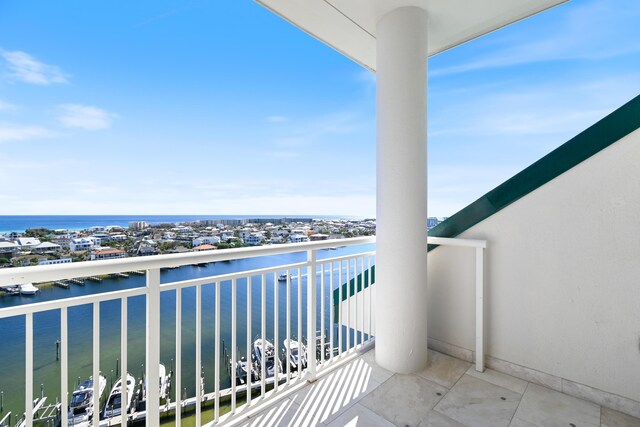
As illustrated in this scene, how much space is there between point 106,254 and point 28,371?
0.50 m

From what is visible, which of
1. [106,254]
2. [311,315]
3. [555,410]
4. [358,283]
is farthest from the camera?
[358,283]

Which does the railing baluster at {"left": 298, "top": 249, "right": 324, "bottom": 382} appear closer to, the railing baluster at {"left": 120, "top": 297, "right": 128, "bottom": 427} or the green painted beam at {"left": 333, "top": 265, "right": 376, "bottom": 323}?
the green painted beam at {"left": 333, "top": 265, "right": 376, "bottom": 323}

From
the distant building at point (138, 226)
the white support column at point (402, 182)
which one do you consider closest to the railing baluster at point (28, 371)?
the distant building at point (138, 226)

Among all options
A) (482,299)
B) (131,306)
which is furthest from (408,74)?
(131,306)

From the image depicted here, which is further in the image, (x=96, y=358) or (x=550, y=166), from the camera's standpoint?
(x=550, y=166)

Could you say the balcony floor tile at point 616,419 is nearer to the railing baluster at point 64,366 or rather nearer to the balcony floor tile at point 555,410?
the balcony floor tile at point 555,410

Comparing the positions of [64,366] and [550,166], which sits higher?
[550,166]

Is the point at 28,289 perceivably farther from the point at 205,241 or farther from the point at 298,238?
the point at 298,238

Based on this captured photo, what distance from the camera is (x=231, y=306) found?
1.67m

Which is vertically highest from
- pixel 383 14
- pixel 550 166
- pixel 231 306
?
pixel 383 14

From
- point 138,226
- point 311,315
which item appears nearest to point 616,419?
point 311,315

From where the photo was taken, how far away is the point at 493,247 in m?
2.22

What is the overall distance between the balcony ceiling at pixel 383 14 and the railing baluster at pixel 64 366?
241 cm

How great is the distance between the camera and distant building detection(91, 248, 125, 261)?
48.4 inches
